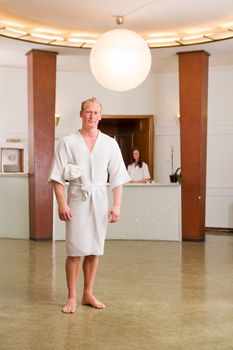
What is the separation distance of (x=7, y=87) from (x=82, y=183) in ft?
21.8

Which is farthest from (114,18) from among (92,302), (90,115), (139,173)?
(92,302)

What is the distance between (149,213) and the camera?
28.0 ft

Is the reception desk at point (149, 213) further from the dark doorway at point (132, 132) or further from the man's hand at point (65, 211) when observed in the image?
the man's hand at point (65, 211)

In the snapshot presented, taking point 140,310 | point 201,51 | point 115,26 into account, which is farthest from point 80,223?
point 201,51

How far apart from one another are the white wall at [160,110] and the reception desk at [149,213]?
6.24 ft

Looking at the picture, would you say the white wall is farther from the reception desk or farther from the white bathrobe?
the white bathrobe

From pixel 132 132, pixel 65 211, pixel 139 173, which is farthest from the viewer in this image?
pixel 132 132

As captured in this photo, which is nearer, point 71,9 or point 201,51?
point 71,9

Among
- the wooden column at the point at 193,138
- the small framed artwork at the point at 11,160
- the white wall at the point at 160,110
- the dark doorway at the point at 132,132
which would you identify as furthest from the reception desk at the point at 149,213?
the small framed artwork at the point at 11,160

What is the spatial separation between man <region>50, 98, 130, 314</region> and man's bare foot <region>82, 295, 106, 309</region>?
11 millimetres

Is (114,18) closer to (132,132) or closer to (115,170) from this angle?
(115,170)

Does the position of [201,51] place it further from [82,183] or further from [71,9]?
[82,183]

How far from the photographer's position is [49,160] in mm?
8586

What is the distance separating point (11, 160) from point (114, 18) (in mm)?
3998
